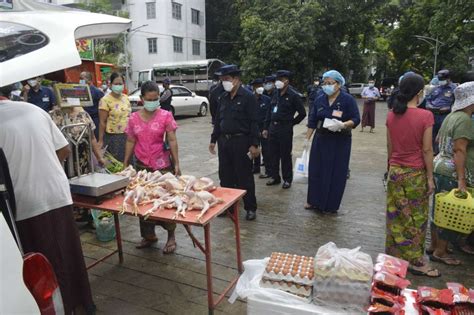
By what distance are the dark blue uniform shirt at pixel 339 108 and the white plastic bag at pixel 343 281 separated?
8.39 feet

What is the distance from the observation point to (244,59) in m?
22.8

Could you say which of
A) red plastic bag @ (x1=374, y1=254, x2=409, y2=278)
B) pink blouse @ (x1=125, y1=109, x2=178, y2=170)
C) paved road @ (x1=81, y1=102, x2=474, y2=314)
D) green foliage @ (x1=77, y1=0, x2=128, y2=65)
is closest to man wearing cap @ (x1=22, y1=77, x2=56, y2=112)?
paved road @ (x1=81, y1=102, x2=474, y2=314)

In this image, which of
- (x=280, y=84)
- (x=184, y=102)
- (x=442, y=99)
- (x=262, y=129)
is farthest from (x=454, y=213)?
(x=184, y=102)

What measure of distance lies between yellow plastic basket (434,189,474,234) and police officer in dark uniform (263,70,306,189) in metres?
2.79

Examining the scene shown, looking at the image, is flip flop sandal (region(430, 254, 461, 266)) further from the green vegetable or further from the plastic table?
the green vegetable

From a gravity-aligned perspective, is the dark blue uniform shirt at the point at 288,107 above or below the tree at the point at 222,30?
below

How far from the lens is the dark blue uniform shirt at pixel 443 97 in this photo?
20.4 feet

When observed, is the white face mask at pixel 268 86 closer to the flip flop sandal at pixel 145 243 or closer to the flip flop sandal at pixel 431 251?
the flip flop sandal at pixel 145 243

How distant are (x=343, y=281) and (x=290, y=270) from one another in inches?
12.8

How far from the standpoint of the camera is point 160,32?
90.6 feet

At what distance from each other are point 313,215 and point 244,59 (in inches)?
760

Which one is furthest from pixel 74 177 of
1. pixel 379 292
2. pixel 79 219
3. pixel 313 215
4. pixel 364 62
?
pixel 364 62

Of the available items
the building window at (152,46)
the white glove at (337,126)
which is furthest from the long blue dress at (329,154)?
the building window at (152,46)

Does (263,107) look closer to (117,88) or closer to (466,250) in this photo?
(117,88)
